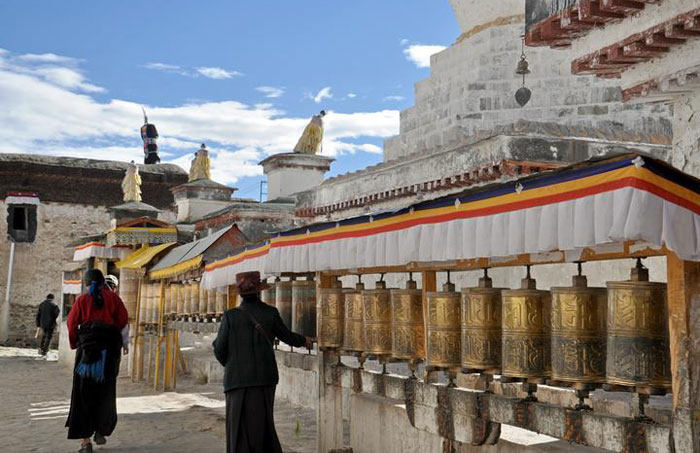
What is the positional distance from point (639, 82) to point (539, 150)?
232cm

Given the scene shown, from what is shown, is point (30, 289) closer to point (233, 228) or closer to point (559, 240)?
point (233, 228)

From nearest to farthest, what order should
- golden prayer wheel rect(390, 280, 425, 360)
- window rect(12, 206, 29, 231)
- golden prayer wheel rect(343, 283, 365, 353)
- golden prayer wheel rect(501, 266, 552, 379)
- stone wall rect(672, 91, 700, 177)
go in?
golden prayer wheel rect(501, 266, 552, 379) → golden prayer wheel rect(390, 280, 425, 360) → golden prayer wheel rect(343, 283, 365, 353) → stone wall rect(672, 91, 700, 177) → window rect(12, 206, 29, 231)

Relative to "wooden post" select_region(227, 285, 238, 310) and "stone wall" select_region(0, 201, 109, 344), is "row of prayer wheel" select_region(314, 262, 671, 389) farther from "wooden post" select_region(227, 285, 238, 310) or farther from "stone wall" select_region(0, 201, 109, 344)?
"stone wall" select_region(0, 201, 109, 344)

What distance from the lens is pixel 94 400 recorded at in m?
6.99

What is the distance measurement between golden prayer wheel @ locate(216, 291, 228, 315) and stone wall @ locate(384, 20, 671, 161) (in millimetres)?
3796

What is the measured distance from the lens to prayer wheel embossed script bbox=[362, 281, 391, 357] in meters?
5.16

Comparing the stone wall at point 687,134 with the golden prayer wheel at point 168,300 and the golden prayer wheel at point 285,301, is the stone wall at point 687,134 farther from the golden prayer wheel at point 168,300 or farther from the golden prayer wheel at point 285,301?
the golden prayer wheel at point 168,300

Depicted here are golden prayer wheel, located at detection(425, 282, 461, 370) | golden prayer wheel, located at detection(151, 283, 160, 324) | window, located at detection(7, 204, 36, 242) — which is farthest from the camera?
window, located at detection(7, 204, 36, 242)

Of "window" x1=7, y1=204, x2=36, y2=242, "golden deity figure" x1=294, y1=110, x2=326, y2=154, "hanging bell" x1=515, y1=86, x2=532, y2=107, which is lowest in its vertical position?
"window" x1=7, y1=204, x2=36, y2=242

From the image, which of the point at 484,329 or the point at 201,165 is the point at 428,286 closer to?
the point at 484,329

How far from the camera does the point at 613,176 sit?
305 cm

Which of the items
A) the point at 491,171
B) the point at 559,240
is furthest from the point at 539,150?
the point at 559,240

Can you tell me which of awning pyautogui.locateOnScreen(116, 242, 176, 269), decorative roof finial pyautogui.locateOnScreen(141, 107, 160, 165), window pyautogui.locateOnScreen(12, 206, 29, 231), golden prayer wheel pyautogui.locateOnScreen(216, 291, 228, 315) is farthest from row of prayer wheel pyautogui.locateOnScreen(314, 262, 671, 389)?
decorative roof finial pyautogui.locateOnScreen(141, 107, 160, 165)

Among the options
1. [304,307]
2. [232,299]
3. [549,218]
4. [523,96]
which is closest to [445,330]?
[549,218]
